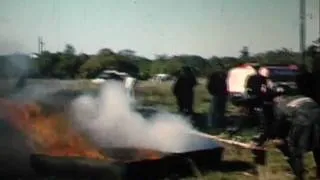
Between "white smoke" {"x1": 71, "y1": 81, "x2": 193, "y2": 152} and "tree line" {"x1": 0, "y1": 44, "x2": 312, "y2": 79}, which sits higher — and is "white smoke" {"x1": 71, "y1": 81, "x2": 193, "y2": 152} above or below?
below

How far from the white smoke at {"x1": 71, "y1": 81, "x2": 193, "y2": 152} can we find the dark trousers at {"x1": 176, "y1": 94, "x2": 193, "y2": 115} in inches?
2.0

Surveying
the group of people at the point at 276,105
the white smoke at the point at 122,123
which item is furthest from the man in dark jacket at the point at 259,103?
the white smoke at the point at 122,123

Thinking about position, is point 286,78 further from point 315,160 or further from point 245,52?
point 315,160

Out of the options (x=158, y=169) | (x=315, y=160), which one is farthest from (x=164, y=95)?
(x=315, y=160)

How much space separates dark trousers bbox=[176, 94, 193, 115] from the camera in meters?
3.50

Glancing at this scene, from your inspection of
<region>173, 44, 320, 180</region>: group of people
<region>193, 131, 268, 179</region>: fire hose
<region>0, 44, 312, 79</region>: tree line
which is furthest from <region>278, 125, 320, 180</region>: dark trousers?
<region>0, 44, 312, 79</region>: tree line

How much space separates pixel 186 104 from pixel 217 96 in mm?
203

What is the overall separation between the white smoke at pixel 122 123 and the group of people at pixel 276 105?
0.18 meters

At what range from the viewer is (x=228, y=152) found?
3684 mm

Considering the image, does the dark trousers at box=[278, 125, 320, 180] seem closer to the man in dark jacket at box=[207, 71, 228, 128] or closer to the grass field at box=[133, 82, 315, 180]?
the grass field at box=[133, 82, 315, 180]

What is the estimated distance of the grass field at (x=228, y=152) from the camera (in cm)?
341

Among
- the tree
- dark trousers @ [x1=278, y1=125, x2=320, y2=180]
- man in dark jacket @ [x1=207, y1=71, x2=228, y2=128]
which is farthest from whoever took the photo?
dark trousers @ [x1=278, y1=125, x2=320, y2=180]

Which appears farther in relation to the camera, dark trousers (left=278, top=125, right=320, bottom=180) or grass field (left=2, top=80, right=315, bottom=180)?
dark trousers (left=278, top=125, right=320, bottom=180)

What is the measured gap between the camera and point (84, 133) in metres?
3.54
